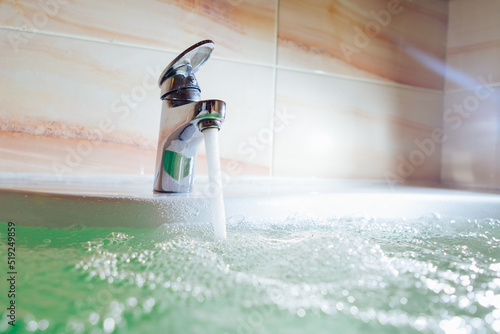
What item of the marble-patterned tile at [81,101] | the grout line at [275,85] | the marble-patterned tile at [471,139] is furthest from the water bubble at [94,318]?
the marble-patterned tile at [471,139]

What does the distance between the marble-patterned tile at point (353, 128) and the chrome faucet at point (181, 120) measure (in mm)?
433

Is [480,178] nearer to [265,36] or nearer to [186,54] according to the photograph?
[265,36]

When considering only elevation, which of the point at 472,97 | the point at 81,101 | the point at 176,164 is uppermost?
the point at 472,97

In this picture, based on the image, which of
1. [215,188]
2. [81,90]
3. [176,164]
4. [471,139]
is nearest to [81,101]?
[81,90]

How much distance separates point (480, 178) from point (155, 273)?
112 centimetres

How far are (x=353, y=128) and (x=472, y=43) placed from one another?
48 cm

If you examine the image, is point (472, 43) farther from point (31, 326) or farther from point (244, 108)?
point (31, 326)

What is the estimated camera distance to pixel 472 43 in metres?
1.14

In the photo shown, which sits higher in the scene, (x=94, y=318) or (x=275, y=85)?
(x=275, y=85)

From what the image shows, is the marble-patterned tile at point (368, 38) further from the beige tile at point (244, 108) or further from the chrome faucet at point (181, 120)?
the chrome faucet at point (181, 120)

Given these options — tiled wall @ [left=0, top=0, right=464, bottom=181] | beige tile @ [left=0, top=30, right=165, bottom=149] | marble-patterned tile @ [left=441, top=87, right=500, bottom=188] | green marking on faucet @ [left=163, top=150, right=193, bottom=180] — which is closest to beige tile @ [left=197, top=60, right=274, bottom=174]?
tiled wall @ [left=0, top=0, right=464, bottom=181]

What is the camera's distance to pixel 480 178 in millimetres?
1116

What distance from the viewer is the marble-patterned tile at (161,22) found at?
0.78 meters

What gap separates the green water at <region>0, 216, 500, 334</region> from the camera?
23cm
